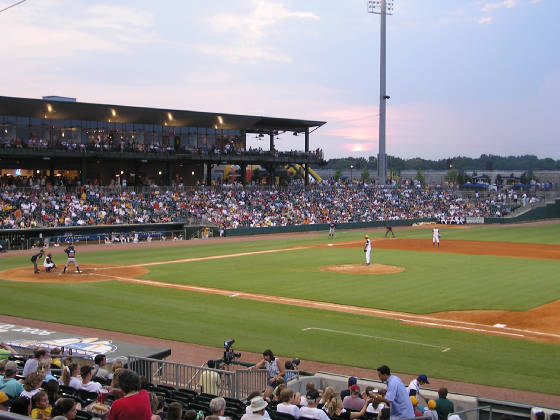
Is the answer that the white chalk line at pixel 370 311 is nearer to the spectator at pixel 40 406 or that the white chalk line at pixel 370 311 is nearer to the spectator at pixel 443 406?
the spectator at pixel 443 406

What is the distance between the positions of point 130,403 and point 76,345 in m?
9.71

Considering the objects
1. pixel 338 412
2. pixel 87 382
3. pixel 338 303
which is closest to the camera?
pixel 338 412

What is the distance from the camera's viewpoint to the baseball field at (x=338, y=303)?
51.0 feet

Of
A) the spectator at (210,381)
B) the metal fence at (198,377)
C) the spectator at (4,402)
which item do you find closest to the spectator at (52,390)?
the spectator at (4,402)

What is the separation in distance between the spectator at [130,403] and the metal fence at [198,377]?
5.24 metres

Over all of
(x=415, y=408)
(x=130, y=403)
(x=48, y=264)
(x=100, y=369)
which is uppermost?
(x=130, y=403)

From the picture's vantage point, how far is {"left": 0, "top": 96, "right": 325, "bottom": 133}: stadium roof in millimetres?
53822

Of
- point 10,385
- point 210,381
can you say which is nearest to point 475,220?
point 210,381

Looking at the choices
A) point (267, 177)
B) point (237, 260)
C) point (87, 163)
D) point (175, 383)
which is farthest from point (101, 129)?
point (175, 383)

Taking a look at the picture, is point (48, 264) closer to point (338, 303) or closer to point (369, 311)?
point (338, 303)

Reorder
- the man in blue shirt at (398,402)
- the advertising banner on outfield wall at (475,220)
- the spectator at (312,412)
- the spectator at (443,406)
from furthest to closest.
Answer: the advertising banner on outfield wall at (475,220) → the spectator at (443,406) → the man in blue shirt at (398,402) → the spectator at (312,412)

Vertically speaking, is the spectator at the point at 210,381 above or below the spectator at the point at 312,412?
below

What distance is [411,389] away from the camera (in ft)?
32.5

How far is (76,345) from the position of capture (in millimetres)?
14172
